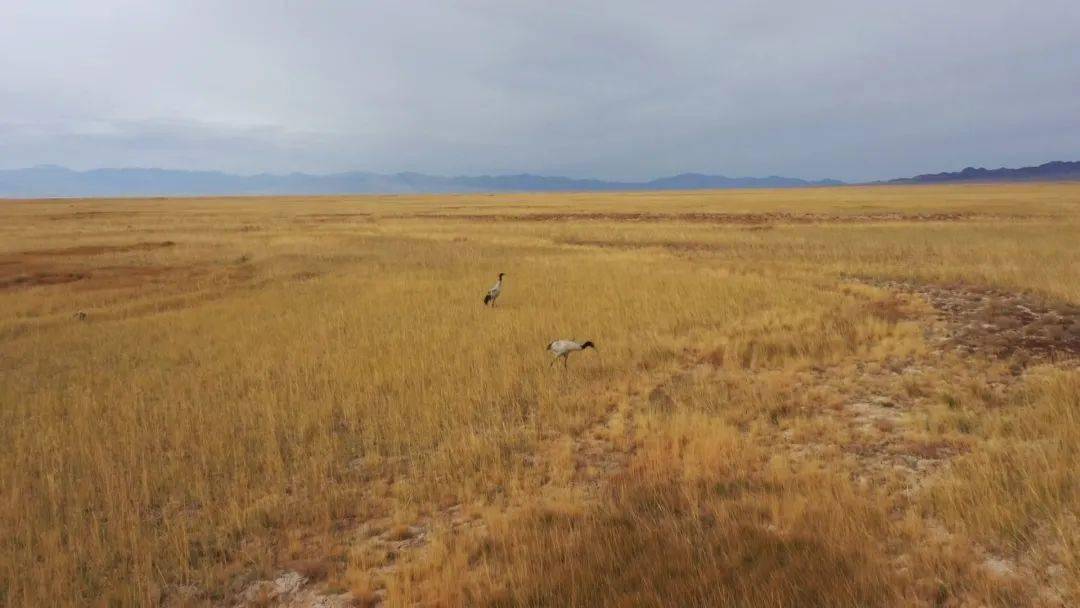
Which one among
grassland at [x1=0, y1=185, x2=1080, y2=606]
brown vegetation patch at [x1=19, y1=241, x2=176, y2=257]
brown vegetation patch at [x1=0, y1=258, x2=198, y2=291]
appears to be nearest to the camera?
grassland at [x1=0, y1=185, x2=1080, y2=606]

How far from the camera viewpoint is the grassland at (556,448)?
4.59 meters

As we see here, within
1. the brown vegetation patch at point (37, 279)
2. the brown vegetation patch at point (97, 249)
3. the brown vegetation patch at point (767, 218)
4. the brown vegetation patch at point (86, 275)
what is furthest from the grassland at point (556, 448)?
the brown vegetation patch at point (767, 218)

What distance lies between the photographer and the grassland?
15.1 ft

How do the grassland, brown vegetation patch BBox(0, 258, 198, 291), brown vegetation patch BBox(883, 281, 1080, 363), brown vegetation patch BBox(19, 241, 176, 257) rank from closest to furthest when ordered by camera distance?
the grassland, brown vegetation patch BBox(883, 281, 1080, 363), brown vegetation patch BBox(0, 258, 198, 291), brown vegetation patch BBox(19, 241, 176, 257)

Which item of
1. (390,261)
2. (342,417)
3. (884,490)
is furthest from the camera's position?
(390,261)

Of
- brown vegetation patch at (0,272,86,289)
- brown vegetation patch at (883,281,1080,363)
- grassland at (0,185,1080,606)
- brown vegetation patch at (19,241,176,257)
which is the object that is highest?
brown vegetation patch at (19,241,176,257)

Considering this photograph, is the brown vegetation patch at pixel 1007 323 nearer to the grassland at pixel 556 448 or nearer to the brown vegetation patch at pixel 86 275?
the grassland at pixel 556 448

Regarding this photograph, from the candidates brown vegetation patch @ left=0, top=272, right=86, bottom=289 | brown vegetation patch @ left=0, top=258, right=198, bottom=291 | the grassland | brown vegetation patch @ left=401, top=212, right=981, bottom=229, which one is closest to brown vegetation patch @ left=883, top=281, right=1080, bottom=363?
the grassland

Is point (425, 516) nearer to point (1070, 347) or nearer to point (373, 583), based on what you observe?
point (373, 583)

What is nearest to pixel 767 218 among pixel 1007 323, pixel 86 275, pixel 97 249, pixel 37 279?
pixel 1007 323

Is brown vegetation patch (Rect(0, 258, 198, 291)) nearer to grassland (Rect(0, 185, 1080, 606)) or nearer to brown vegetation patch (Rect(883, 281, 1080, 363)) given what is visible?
A: grassland (Rect(0, 185, 1080, 606))

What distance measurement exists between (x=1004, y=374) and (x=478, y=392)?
25.8ft

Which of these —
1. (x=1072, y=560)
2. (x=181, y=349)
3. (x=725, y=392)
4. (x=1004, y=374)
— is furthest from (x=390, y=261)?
(x=1072, y=560)

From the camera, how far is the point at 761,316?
43.3 ft
